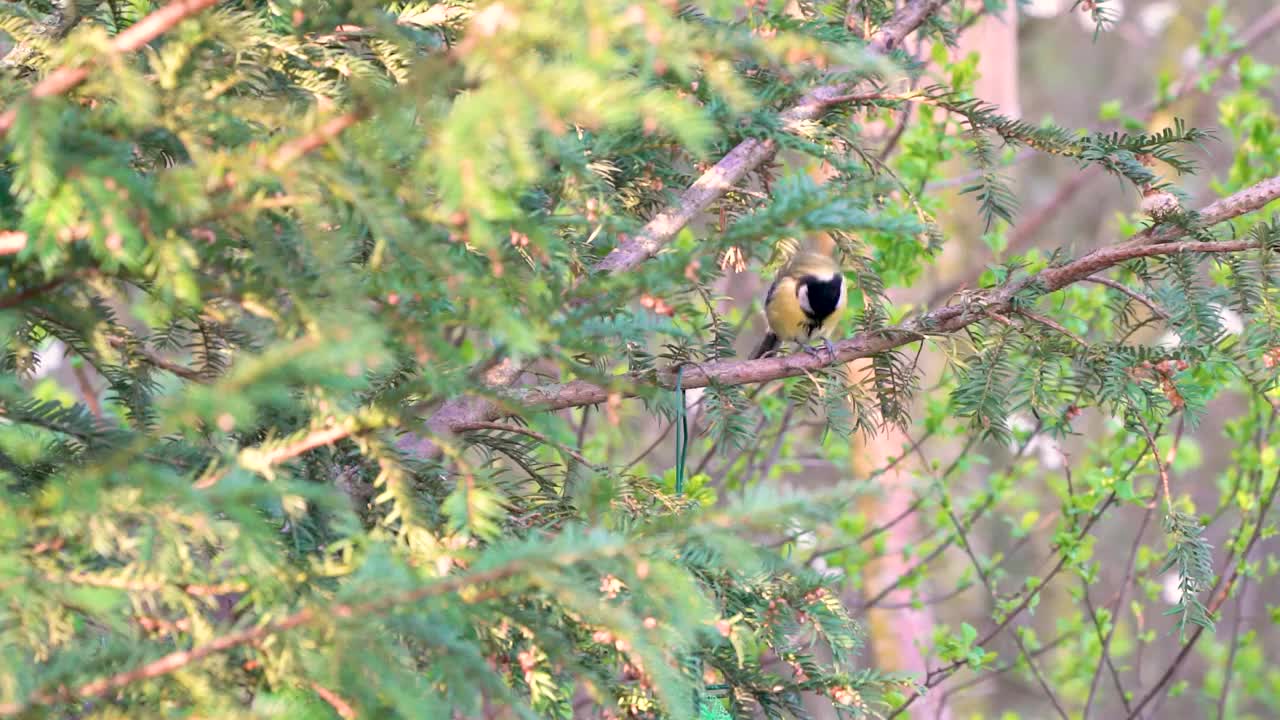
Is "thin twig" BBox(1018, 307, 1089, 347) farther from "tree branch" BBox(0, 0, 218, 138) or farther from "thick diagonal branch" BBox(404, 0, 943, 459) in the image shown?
"tree branch" BBox(0, 0, 218, 138)

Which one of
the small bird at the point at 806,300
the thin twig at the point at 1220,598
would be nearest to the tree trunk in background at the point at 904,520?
the small bird at the point at 806,300

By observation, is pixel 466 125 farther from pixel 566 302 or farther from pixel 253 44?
pixel 253 44

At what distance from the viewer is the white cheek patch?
4.46 meters

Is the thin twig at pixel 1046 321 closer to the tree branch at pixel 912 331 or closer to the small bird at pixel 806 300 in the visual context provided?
the tree branch at pixel 912 331

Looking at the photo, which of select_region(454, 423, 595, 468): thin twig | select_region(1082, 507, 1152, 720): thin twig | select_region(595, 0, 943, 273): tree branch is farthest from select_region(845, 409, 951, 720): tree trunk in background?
select_region(454, 423, 595, 468): thin twig

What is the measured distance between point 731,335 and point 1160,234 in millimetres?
1124

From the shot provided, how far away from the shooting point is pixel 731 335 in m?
3.20

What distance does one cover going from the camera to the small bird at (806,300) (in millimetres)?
4452

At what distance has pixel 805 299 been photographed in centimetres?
448

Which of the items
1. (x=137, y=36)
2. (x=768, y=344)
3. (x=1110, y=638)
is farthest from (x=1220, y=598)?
(x=137, y=36)

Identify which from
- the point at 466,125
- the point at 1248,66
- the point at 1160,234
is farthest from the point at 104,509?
the point at 1248,66

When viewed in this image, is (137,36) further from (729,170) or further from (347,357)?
(729,170)

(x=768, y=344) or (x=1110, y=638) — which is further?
(x=768, y=344)

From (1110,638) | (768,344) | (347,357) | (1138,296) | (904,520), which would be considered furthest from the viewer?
(904,520)
